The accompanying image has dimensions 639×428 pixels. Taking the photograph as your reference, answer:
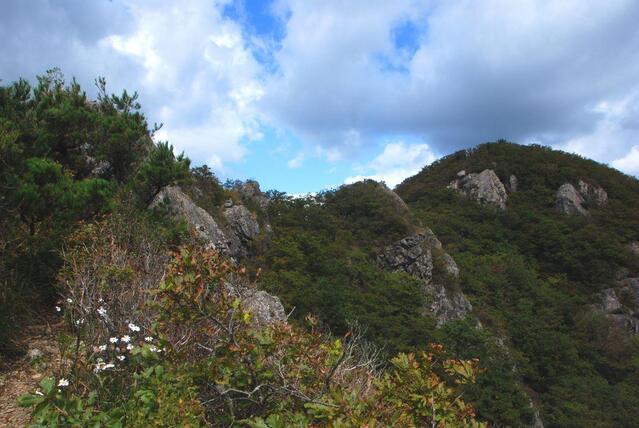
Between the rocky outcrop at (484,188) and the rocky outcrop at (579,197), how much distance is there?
180 inches

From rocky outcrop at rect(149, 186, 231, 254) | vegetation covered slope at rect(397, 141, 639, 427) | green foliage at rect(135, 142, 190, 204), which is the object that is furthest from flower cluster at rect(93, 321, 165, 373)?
vegetation covered slope at rect(397, 141, 639, 427)

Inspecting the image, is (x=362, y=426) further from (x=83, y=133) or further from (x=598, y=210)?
(x=598, y=210)

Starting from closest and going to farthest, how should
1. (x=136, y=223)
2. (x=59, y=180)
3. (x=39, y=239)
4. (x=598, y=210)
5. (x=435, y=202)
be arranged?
(x=59, y=180) < (x=39, y=239) < (x=136, y=223) < (x=598, y=210) < (x=435, y=202)

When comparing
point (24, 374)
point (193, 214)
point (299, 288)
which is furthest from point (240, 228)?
point (24, 374)

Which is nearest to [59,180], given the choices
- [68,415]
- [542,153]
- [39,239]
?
[39,239]

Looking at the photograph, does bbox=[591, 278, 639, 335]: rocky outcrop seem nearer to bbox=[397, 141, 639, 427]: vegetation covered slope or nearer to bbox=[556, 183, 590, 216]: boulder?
bbox=[397, 141, 639, 427]: vegetation covered slope

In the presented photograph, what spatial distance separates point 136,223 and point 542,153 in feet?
149

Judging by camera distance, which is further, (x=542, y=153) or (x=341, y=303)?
(x=542, y=153)

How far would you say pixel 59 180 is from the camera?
466 centimetres

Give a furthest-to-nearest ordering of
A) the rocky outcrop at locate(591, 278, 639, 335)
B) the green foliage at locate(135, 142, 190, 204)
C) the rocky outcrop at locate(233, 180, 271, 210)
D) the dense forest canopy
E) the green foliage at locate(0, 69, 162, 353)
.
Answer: the rocky outcrop at locate(591, 278, 639, 335), the rocky outcrop at locate(233, 180, 271, 210), the green foliage at locate(135, 142, 190, 204), the green foliage at locate(0, 69, 162, 353), the dense forest canopy

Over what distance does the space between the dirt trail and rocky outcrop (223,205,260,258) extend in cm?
1135

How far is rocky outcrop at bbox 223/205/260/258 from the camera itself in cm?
1648

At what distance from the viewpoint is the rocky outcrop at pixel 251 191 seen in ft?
70.8

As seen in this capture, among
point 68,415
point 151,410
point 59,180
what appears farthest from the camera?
point 59,180
